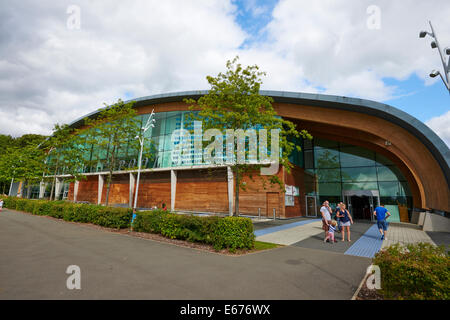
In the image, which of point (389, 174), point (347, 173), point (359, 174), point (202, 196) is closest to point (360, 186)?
point (359, 174)

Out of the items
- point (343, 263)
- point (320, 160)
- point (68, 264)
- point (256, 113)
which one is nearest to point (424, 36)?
point (256, 113)

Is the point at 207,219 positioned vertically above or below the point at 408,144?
below

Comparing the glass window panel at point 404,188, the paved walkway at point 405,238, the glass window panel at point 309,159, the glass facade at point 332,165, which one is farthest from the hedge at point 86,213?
the glass window panel at point 404,188

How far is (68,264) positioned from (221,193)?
1710 centimetres

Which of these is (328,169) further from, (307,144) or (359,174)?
(307,144)

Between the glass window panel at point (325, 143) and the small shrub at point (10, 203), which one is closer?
the glass window panel at point (325, 143)

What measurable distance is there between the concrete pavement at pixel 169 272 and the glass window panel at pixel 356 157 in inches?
746

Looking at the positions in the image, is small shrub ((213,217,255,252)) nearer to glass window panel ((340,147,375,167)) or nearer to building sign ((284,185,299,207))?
building sign ((284,185,299,207))

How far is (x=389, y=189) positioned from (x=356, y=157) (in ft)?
14.4

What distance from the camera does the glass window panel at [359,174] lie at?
909 inches

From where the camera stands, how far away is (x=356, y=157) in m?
24.0

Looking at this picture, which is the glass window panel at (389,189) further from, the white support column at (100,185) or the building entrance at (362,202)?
the white support column at (100,185)
